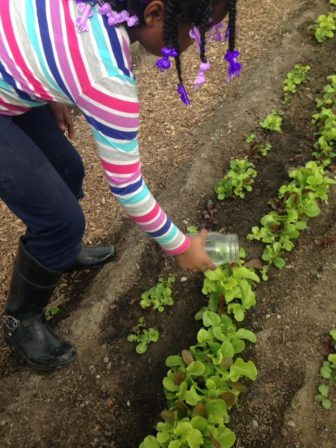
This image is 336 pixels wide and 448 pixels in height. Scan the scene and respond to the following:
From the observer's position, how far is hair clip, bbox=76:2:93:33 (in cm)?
130

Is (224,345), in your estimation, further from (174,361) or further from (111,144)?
(111,144)

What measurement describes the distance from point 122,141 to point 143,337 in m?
1.42

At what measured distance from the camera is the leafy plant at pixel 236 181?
313 cm

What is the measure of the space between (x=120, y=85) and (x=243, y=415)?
1.77 metres

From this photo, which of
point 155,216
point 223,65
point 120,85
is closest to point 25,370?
Result: point 155,216

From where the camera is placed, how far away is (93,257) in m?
2.91

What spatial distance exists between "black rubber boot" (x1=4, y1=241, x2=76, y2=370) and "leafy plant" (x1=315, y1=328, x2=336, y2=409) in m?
1.35

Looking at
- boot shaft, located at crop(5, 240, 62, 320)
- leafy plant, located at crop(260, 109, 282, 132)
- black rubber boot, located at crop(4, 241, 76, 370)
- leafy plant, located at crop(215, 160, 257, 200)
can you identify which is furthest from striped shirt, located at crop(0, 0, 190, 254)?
leafy plant, located at crop(260, 109, 282, 132)

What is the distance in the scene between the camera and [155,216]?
1724 millimetres

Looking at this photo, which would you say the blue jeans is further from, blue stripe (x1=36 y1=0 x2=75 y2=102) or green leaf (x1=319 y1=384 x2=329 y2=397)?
green leaf (x1=319 y1=384 x2=329 y2=397)

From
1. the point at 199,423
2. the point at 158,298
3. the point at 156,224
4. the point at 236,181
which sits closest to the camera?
the point at 156,224

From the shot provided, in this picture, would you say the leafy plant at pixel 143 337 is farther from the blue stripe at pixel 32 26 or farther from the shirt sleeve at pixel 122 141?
the blue stripe at pixel 32 26

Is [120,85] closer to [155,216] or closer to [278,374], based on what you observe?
[155,216]

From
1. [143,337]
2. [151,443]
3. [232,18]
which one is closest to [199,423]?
[151,443]
